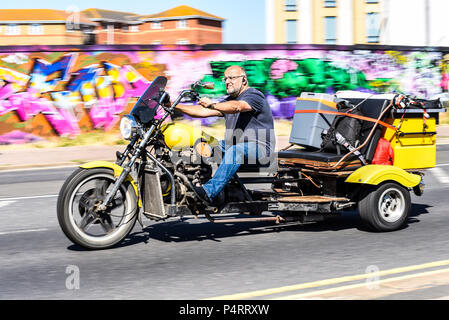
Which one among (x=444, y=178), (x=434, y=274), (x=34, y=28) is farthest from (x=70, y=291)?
(x=34, y=28)

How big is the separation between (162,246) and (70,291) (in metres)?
1.72

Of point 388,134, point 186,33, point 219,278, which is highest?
point 186,33

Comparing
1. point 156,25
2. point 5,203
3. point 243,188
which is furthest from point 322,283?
point 156,25

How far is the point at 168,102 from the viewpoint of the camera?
271 inches

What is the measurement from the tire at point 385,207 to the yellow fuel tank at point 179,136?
2008mm

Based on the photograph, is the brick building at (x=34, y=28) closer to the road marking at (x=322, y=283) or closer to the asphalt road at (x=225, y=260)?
the asphalt road at (x=225, y=260)

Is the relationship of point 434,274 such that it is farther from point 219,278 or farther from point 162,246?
point 162,246

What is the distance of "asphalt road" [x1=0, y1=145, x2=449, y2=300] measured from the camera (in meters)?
5.33

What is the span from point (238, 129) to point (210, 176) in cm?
59

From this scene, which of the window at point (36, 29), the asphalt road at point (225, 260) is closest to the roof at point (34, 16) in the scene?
the window at point (36, 29)

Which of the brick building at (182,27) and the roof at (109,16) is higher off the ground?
the roof at (109,16)

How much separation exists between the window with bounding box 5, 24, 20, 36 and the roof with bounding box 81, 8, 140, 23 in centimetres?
1006

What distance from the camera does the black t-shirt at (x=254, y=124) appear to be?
23.2ft

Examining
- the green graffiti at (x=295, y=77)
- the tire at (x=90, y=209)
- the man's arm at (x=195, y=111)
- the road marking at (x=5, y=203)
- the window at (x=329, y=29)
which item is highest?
the window at (x=329, y=29)
